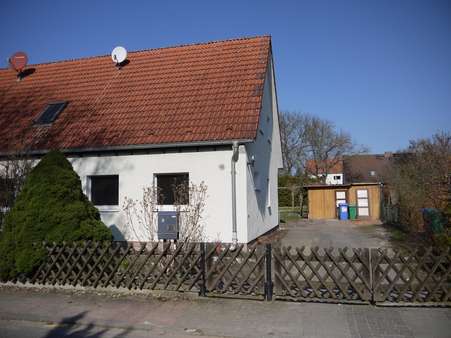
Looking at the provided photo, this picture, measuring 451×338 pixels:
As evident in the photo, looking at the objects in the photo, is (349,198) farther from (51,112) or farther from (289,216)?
(51,112)

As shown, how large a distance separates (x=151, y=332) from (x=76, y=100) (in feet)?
35.6

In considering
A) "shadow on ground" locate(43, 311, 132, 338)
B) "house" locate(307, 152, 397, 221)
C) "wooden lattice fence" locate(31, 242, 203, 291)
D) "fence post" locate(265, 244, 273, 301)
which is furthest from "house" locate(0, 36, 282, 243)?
"house" locate(307, 152, 397, 221)

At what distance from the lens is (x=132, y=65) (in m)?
15.8

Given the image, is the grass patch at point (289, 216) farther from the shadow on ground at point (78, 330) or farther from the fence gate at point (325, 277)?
the shadow on ground at point (78, 330)

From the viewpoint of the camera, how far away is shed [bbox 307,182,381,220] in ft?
94.9

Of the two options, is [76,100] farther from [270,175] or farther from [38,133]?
[270,175]

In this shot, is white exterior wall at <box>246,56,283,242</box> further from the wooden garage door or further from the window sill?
the wooden garage door

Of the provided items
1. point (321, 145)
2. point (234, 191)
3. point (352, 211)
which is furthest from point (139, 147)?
point (321, 145)

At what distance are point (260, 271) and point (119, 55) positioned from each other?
11.8 metres

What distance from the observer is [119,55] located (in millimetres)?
15773

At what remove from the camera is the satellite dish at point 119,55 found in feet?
51.6

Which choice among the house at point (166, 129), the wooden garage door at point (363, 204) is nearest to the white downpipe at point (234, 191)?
the house at point (166, 129)

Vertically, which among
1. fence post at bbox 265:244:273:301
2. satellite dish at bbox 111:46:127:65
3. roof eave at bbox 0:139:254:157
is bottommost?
fence post at bbox 265:244:273:301

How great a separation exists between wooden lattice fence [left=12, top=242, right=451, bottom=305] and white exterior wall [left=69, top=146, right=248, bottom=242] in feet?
11.4
